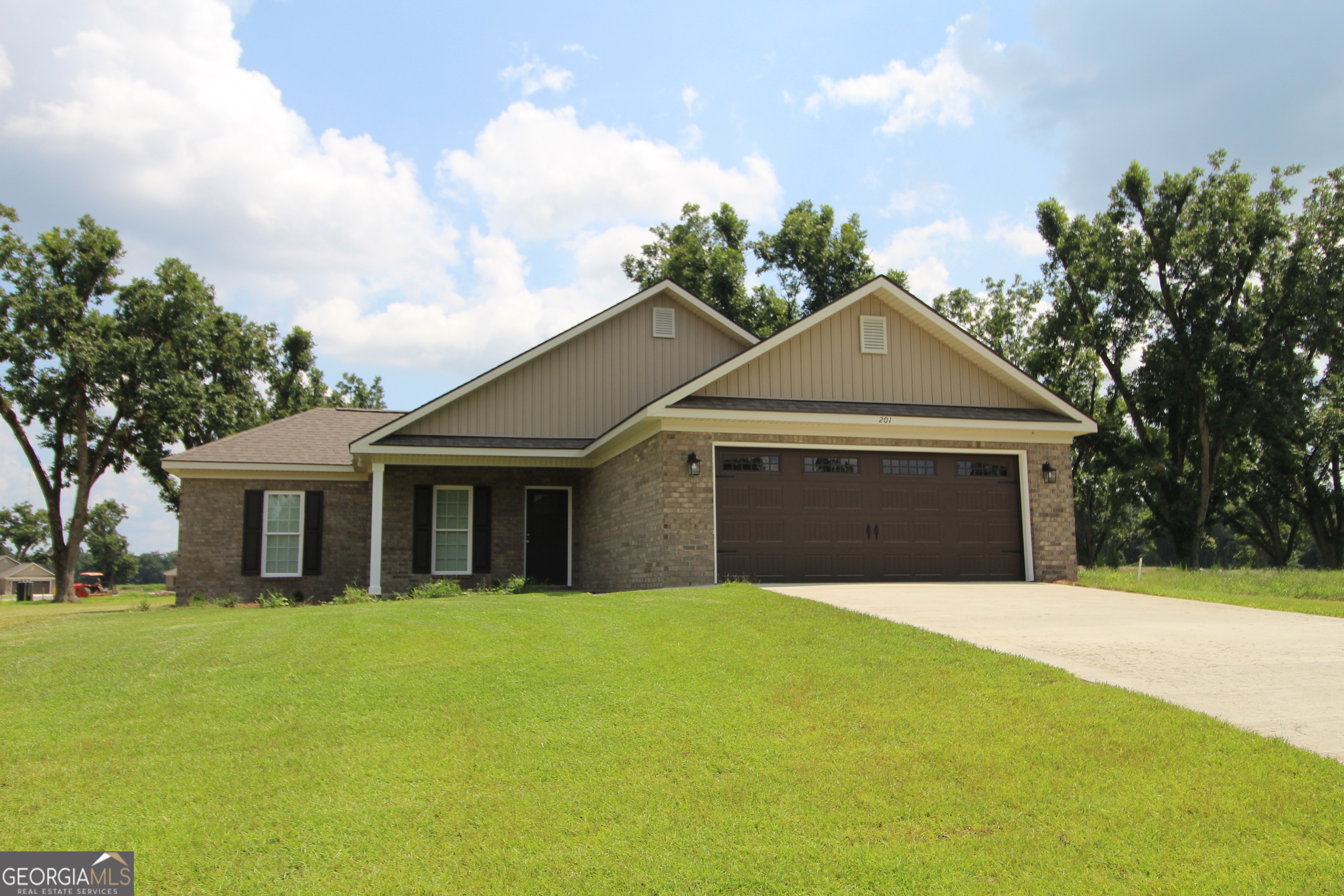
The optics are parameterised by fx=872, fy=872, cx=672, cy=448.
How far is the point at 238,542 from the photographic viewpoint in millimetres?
18703

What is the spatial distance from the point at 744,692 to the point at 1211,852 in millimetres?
3112

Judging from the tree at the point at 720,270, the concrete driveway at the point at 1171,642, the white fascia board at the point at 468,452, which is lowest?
the concrete driveway at the point at 1171,642

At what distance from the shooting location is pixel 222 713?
615cm

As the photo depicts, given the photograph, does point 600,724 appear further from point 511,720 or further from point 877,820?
point 877,820

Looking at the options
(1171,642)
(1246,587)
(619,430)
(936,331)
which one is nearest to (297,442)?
(619,430)

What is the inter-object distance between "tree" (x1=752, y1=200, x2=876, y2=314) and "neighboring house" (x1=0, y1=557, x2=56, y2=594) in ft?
174

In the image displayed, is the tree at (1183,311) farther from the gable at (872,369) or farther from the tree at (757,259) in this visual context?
the gable at (872,369)

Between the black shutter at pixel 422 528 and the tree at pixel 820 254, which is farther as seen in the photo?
the tree at pixel 820 254

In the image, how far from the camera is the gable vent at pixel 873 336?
15320 millimetres

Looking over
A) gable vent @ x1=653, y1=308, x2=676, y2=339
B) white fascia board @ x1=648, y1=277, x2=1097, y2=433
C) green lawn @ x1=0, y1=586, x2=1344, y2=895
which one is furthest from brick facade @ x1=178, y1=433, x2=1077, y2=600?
green lawn @ x1=0, y1=586, x2=1344, y2=895

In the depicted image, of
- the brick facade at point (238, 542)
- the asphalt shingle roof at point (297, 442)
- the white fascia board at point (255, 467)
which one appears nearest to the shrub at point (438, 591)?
the brick facade at point (238, 542)

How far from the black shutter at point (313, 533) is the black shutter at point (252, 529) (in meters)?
0.90

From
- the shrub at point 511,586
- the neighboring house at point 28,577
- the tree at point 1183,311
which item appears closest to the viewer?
the shrub at point 511,586

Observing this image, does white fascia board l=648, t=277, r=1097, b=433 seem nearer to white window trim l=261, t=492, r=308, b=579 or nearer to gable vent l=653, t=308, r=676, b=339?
gable vent l=653, t=308, r=676, b=339
